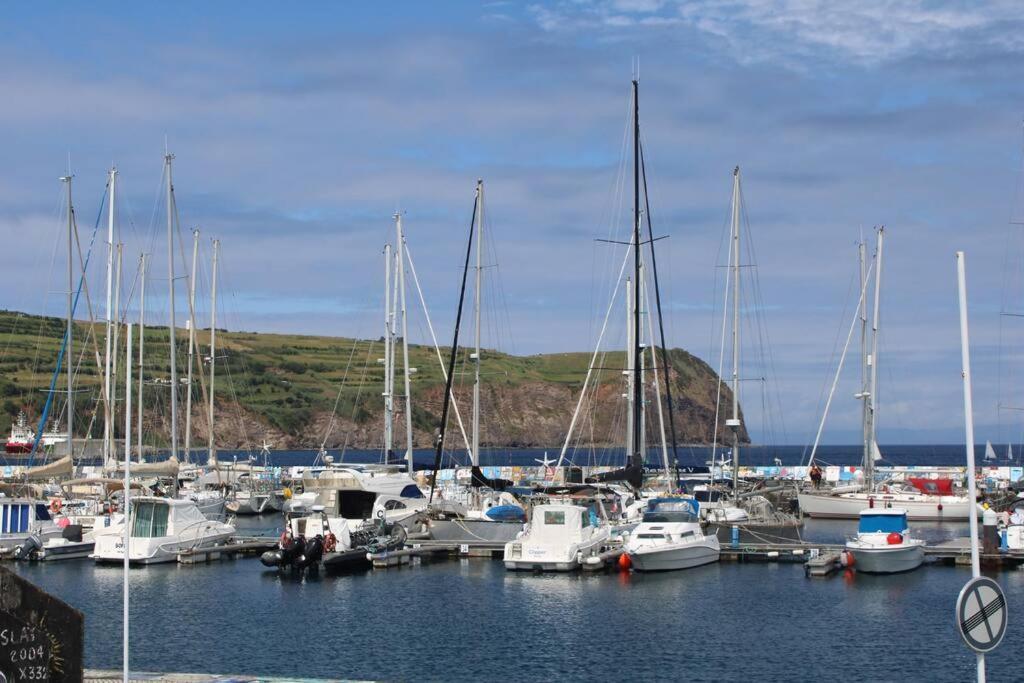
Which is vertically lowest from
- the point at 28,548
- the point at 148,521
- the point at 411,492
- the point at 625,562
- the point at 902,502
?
the point at 625,562

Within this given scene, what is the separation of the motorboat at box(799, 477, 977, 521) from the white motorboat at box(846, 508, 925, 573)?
19603 millimetres

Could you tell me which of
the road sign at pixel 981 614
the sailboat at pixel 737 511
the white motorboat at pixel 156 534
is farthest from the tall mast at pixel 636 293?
the road sign at pixel 981 614

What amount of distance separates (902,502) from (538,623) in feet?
117

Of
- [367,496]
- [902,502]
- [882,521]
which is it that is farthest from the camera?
[902,502]

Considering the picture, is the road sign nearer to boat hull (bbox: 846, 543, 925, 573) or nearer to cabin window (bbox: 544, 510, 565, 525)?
boat hull (bbox: 846, 543, 925, 573)

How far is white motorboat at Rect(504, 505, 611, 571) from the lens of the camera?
1594 inches

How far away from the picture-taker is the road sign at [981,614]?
1201 centimetres

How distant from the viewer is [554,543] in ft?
134

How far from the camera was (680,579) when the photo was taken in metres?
39.1

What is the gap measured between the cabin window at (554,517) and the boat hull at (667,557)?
2.77m

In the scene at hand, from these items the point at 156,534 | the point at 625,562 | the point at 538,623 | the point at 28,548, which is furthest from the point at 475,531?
the point at 28,548

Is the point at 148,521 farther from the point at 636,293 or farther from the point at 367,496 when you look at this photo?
the point at 636,293

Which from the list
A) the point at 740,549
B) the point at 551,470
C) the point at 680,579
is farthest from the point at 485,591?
the point at 551,470

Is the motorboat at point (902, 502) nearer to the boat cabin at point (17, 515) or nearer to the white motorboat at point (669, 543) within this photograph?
the white motorboat at point (669, 543)
